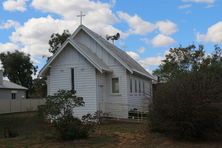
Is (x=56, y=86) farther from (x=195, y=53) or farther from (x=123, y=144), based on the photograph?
(x=195, y=53)

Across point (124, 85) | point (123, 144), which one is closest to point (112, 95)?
point (124, 85)

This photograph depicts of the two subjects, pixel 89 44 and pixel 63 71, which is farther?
pixel 89 44

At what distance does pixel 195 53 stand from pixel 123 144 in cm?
4404

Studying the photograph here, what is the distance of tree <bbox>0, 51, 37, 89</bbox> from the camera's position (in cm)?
7788

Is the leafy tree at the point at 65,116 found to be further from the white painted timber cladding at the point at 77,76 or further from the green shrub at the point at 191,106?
the white painted timber cladding at the point at 77,76

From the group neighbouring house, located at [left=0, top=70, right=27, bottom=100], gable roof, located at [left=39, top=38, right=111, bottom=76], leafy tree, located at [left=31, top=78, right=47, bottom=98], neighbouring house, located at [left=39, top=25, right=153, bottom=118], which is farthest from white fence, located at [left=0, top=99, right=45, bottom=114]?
leafy tree, located at [left=31, top=78, right=47, bottom=98]

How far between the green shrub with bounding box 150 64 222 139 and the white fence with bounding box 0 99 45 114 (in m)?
31.4

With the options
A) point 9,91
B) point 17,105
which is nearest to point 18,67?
point 9,91

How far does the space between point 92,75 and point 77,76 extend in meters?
A: 1.21

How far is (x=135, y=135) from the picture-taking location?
18.6m

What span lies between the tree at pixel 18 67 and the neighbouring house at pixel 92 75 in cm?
4821

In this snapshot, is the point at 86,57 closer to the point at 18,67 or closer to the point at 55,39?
the point at 55,39

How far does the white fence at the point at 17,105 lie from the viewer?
147 ft

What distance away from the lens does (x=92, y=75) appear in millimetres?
28797
